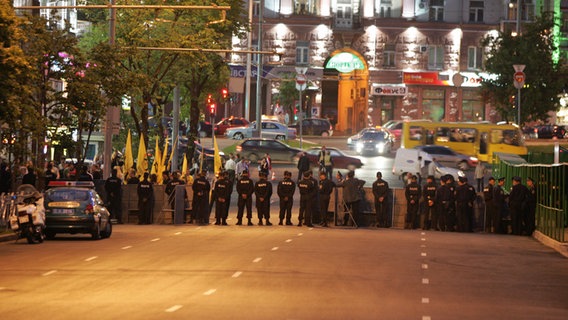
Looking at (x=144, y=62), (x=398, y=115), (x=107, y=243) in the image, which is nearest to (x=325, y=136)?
(x=398, y=115)

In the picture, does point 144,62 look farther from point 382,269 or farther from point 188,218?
point 382,269

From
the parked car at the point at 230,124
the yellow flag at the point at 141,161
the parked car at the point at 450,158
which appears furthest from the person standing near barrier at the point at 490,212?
the parked car at the point at 230,124

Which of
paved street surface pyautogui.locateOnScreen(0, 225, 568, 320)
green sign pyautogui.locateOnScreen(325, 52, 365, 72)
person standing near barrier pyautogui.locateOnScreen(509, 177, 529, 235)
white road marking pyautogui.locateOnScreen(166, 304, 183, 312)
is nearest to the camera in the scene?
white road marking pyautogui.locateOnScreen(166, 304, 183, 312)

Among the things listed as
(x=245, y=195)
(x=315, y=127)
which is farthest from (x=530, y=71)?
(x=245, y=195)

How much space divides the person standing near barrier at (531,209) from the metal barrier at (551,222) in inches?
7.1

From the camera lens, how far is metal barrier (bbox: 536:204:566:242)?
33188mm

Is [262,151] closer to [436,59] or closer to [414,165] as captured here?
[414,165]

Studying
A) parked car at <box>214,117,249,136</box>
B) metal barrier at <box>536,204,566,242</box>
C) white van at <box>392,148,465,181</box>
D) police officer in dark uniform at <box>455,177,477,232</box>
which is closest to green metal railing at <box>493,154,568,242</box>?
metal barrier at <box>536,204,566,242</box>

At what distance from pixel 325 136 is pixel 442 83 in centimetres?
1212

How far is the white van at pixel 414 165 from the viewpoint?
191ft

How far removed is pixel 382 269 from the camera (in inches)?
970

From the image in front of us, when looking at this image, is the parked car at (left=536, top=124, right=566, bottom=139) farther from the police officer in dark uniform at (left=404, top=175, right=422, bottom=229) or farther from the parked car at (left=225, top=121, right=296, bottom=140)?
the police officer in dark uniform at (left=404, top=175, right=422, bottom=229)

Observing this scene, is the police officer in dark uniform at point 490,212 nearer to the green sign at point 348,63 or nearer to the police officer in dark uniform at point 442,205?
the police officer in dark uniform at point 442,205

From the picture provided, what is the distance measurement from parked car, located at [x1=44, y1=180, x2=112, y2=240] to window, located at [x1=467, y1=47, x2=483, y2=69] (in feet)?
221
